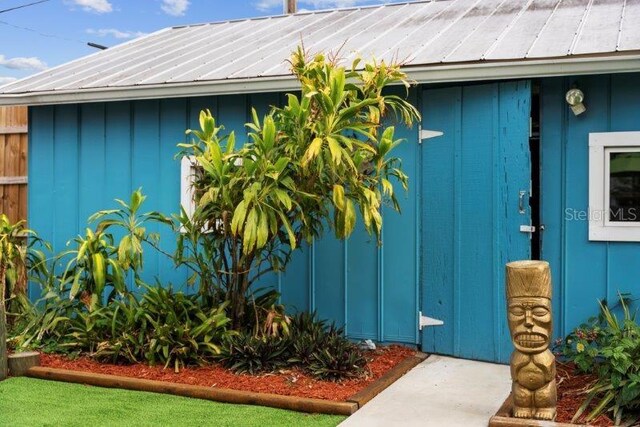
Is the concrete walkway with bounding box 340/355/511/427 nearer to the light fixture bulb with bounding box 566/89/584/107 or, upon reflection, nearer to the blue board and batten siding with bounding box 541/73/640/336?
the blue board and batten siding with bounding box 541/73/640/336

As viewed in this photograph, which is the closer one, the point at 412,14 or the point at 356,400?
the point at 356,400

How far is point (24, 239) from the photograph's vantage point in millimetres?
8094

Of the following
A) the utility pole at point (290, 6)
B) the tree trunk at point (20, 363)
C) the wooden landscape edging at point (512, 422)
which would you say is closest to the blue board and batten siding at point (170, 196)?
the tree trunk at point (20, 363)

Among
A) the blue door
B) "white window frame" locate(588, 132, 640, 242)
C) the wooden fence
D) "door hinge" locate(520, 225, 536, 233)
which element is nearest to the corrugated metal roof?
the blue door

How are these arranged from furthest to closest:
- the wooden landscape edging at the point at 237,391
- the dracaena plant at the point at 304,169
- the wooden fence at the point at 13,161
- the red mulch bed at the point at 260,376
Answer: the wooden fence at the point at 13,161 → the dracaena plant at the point at 304,169 → the red mulch bed at the point at 260,376 → the wooden landscape edging at the point at 237,391

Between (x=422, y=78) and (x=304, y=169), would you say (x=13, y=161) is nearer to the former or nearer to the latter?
(x=304, y=169)

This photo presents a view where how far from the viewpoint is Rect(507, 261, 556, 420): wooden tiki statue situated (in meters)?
4.42

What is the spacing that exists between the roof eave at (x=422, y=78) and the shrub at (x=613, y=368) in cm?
186

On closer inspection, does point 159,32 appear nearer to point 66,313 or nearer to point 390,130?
point 66,313

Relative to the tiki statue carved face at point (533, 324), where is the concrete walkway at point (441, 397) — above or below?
below

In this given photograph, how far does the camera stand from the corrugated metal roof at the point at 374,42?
6086mm

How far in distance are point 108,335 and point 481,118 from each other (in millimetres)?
3650

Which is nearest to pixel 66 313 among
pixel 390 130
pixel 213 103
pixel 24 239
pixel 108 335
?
pixel 108 335

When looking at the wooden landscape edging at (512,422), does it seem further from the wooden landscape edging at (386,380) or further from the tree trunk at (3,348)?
the tree trunk at (3,348)
